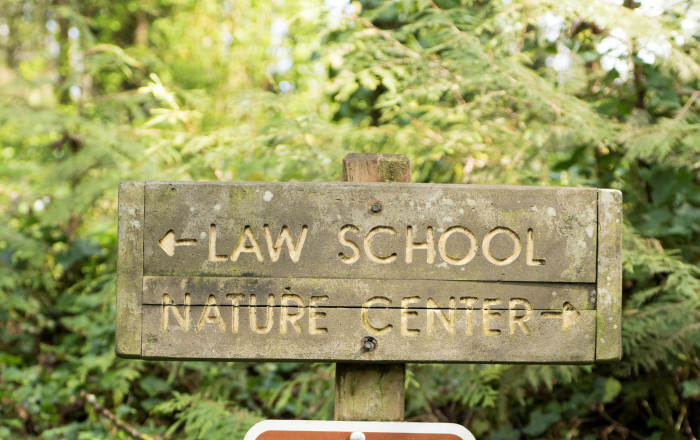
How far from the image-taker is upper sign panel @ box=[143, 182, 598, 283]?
1483 millimetres

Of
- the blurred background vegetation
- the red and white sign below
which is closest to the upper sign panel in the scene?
the red and white sign below

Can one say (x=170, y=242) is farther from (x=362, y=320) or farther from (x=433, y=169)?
(x=433, y=169)

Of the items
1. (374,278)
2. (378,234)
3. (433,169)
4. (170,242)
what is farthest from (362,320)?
(433,169)

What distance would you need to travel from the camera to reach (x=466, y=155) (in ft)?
9.45

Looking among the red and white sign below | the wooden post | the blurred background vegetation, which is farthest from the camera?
the blurred background vegetation

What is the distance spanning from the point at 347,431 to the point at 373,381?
245 mm

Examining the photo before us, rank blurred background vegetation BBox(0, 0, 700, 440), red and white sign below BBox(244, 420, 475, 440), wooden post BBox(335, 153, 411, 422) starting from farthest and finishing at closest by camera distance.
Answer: blurred background vegetation BBox(0, 0, 700, 440)
wooden post BBox(335, 153, 411, 422)
red and white sign below BBox(244, 420, 475, 440)

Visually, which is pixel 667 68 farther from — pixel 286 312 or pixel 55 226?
pixel 55 226

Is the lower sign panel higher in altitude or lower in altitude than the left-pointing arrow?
lower

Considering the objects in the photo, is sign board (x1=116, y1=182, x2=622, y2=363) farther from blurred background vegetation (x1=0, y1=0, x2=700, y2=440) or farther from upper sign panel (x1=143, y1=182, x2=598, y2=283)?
blurred background vegetation (x1=0, y1=0, x2=700, y2=440)

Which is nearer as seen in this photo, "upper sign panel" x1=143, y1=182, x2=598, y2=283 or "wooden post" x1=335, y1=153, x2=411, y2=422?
"upper sign panel" x1=143, y1=182, x2=598, y2=283

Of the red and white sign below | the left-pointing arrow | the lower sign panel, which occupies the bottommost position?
the red and white sign below

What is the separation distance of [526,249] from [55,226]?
4047mm

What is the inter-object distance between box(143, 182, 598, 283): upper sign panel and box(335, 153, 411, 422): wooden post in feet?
0.55
